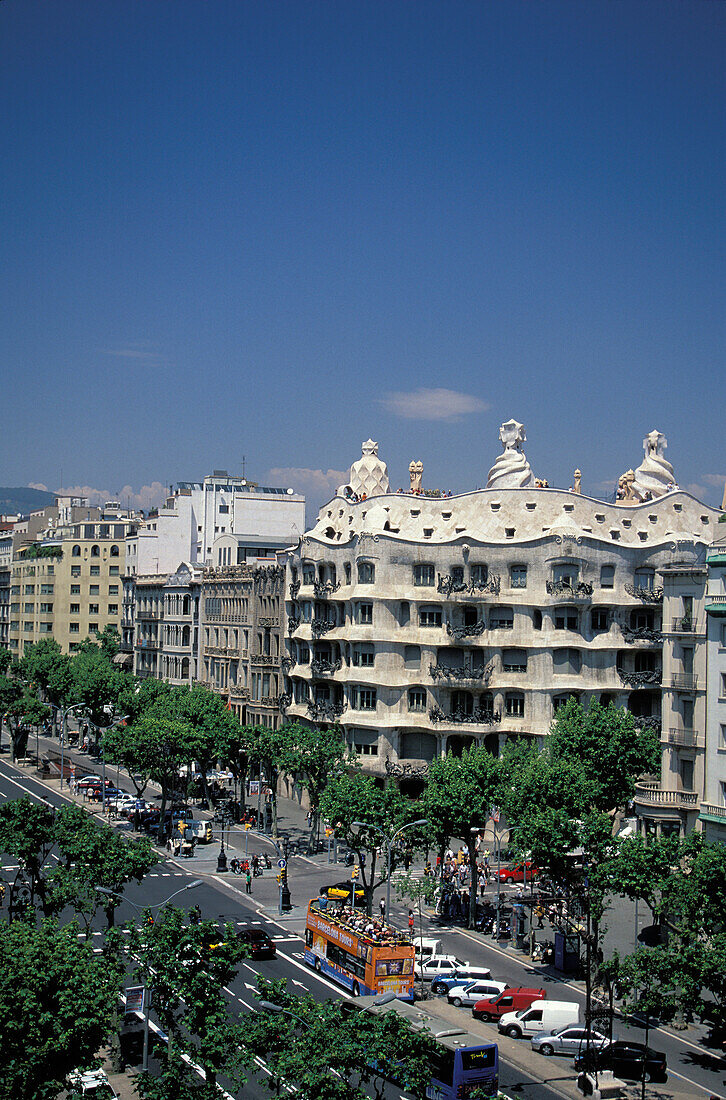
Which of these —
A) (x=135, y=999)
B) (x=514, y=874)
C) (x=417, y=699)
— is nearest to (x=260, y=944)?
(x=135, y=999)

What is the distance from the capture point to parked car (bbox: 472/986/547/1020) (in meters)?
51.1

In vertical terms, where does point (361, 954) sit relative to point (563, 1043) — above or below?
above

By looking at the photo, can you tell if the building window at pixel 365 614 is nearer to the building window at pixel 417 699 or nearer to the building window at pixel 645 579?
the building window at pixel 417 699

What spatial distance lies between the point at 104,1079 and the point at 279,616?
71524 mm

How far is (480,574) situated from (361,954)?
42.6 metres

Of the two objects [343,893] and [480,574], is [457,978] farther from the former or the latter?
[480,574]

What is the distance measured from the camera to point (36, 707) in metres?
113

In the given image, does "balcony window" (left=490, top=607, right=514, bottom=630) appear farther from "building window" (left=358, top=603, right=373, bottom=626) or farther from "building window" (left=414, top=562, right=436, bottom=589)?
"building window" (left=358, top=603, right=373, bottom=626)

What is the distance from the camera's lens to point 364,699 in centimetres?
9406

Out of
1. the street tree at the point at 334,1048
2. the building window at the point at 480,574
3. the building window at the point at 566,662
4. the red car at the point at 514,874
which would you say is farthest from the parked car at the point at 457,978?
the building window at the point at 480,574

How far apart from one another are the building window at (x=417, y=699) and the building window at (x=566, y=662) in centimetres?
1064

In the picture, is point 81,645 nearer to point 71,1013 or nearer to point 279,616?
point 279,616

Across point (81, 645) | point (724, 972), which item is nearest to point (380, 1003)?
point (724, 972)

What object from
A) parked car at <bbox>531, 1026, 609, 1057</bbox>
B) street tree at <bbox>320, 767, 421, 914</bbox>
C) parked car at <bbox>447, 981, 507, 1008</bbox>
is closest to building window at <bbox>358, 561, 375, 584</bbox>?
street tree at <bbox>320, 767, 421, 914</bbox>
